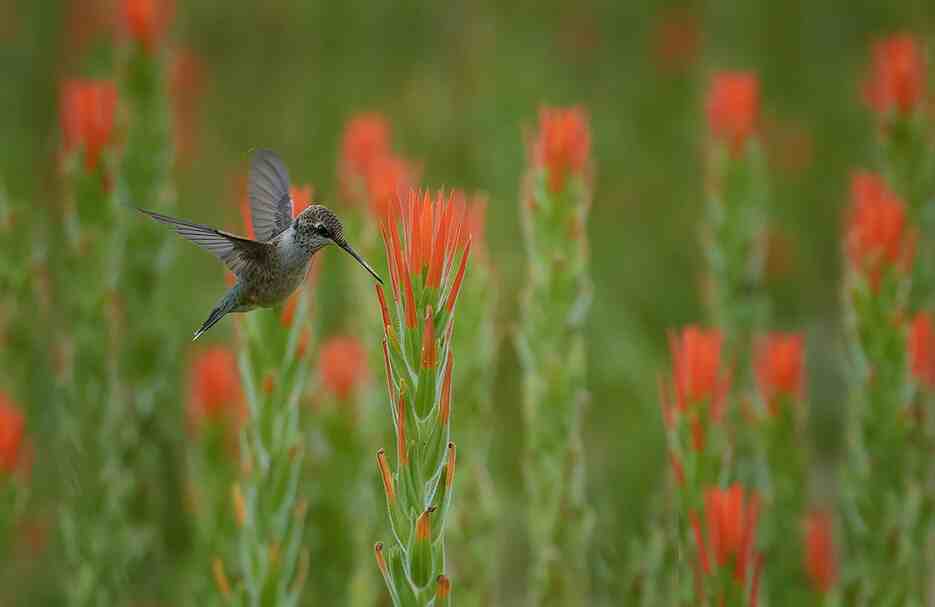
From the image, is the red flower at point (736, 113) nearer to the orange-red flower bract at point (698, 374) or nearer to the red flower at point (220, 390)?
the orange-red flower bract at point (698, 374)

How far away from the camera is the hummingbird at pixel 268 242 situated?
1.43 ft

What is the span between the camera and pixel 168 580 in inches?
39.2

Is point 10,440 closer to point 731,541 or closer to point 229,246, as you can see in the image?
point 229,246

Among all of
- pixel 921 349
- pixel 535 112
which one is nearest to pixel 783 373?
pixel 921 349

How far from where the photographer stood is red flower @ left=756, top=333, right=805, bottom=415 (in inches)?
30.9

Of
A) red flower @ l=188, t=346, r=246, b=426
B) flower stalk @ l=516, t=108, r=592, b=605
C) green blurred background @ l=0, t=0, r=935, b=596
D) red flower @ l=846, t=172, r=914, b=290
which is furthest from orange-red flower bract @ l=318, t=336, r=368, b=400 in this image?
green blurred background @ l=0, t=0, r=935, b=596

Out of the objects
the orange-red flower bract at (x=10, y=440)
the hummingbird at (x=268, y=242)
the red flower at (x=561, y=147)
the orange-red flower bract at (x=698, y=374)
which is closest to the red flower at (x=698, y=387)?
the orange-red flower bract at (x=698, y=374)

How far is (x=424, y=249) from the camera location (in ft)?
1.41

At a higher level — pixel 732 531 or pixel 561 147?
pixel 561 147

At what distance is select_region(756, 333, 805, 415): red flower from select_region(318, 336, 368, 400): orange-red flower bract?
14.3 inches

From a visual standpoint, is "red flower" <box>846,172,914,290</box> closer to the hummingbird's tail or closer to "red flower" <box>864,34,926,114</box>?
"red flower" <box>864,34,926,114</box>

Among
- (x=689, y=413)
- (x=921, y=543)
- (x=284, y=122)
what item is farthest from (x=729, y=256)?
(x=284, y=122)

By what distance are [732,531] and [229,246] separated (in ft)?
1.04

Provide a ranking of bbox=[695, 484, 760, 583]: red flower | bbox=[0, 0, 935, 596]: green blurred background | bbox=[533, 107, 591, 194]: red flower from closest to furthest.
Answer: bbox=[695, 484, 760, 583]: red flower, bbox=[533, 107, 591, 194]: red flower, bbox=[0, 0, 935, 596]: green blurred background
